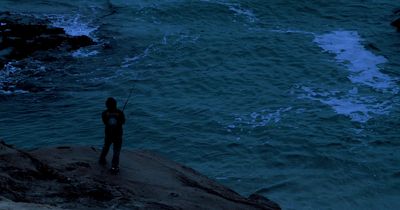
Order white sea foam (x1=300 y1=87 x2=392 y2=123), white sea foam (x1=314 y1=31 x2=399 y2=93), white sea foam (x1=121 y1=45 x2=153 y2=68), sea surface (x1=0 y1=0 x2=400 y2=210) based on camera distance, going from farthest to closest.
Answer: white sea foam (x1=121 y1=45 x2=153 y2=68) < white sea foam (x1=314 y1=31 x2=399 y2=93) < white sea foam (x1=300 y1=87 x2=392 y2=123) < sea surface (x1=0 y1=0 x2=400 y2=210)

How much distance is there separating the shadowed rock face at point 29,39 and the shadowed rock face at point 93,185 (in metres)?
13.0

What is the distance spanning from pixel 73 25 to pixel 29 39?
3226 mm

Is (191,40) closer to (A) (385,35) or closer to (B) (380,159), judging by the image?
(A) (385,35)

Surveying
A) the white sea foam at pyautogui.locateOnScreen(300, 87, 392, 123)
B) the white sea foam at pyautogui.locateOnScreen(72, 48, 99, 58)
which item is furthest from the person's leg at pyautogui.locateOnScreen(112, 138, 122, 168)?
the white sea foam at pyautogui.locateOnScreen(72, 48, 99, 58)

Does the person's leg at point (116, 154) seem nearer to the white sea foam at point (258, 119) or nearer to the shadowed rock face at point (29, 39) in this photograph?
the white sea foam at point (258, 119)

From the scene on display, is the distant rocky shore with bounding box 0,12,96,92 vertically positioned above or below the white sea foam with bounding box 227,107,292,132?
above

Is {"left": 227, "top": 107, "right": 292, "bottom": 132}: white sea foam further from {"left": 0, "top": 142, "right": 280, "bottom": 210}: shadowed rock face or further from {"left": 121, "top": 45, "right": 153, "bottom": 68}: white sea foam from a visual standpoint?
{"left": 0, "top": 142, "right": 280, "bottom": 210}: shadowed rock face

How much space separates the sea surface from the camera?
1588 centimetres

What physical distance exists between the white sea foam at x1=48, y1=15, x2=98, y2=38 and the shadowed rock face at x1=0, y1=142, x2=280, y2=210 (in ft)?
49.7

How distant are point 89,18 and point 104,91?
29.3 feet

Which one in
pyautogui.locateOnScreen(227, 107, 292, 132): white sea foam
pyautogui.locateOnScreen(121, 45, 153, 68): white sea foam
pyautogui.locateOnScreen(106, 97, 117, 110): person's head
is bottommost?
pyautogui.locateOnScreen(227, 107, 292, 132): white sea foam

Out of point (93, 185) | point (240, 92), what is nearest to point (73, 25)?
point (240, 92)

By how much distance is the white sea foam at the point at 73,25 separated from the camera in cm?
2578

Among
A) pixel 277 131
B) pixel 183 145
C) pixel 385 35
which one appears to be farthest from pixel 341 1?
pixel 183 145
